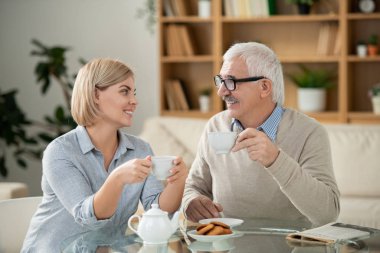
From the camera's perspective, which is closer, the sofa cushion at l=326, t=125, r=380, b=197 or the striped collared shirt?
the striped collared shirt

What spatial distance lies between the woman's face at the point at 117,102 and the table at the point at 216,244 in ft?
1.15

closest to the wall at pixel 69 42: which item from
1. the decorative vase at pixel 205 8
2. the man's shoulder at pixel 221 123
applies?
the decorative vase at pixel 205 8

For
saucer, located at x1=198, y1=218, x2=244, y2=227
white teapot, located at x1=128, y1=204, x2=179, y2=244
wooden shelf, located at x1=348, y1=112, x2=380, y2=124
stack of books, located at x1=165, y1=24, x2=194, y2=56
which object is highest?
stack of books, located at x1=165, y1=24, x2=194, y2=56

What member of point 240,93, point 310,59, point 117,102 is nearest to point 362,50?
point 310,59

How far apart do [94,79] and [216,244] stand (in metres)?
0.65

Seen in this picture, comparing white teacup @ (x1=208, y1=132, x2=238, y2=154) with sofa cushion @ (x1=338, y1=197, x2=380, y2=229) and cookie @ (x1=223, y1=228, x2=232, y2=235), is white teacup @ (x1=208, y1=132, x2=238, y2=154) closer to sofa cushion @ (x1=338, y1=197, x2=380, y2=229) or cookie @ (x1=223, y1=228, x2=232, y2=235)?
cookie @ (x1=223, y1=228, x2=232, y2=235)

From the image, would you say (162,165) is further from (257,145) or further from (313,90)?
(313,90)

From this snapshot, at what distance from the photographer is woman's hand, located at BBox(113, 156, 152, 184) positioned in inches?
84.8

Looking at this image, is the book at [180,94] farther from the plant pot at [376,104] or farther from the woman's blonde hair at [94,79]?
the woman's blonde hair at [94,79]

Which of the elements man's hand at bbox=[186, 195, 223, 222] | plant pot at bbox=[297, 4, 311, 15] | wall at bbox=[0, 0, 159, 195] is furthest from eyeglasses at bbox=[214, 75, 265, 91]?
wall at bbox=[0, 0, 159, 195]

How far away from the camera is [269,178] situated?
2.71 metres

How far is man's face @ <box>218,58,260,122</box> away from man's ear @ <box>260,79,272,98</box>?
0.02 meters

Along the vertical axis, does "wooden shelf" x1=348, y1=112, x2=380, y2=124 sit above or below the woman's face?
below

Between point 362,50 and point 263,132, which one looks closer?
point 263,132
